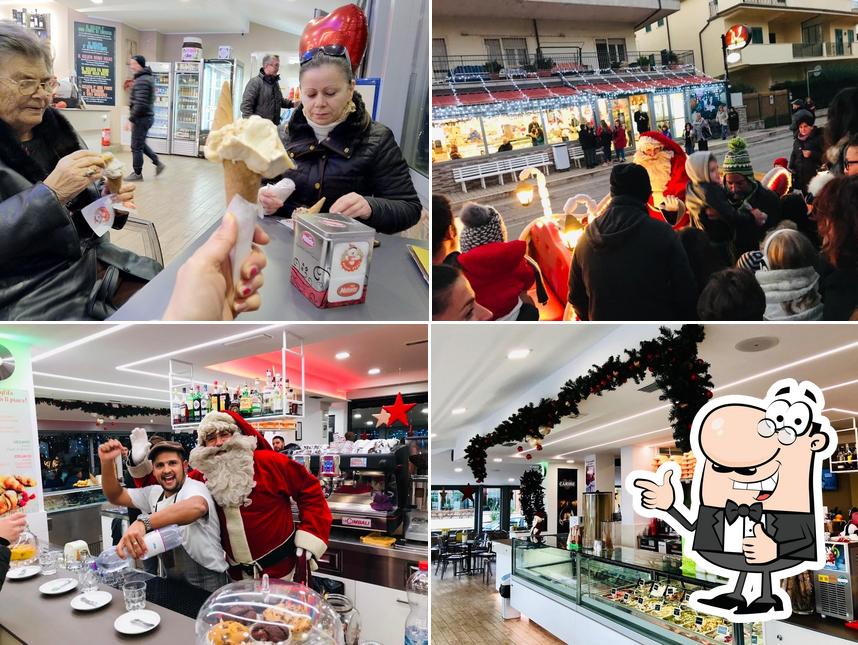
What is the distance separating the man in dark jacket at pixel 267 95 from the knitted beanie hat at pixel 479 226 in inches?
26.0

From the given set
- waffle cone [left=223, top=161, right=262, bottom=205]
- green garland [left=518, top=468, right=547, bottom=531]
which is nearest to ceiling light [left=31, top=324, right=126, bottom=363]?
waffle cone [left=223, top=161, right=262, bottom=205]

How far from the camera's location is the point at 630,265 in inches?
73.6

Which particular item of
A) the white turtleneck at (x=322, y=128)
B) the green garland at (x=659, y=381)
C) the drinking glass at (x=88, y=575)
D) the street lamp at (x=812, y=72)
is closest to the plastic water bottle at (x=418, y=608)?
the green garland at (x=659, y=381)

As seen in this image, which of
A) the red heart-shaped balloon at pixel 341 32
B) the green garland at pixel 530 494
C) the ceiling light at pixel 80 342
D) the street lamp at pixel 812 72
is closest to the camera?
the red heart-shaped balloon at pixel 341 32

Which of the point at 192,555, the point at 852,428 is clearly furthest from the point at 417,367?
the point at 852,428

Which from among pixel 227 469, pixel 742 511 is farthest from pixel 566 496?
pixel 227 469

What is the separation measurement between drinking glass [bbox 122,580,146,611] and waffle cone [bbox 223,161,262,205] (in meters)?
1.23

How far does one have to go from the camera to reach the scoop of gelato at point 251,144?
110 cm

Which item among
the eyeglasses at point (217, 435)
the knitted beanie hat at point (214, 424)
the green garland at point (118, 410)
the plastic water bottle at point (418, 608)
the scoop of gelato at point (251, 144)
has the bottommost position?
the plastic water bottle at point (418, 608)

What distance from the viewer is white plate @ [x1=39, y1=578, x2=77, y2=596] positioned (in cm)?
189

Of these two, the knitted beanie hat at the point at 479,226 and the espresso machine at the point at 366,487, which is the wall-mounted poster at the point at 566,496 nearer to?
the espresso machine at the point at 366,487

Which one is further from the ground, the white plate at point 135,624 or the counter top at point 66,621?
the white plate at point 135,624

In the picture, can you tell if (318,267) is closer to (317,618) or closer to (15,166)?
(15,166)

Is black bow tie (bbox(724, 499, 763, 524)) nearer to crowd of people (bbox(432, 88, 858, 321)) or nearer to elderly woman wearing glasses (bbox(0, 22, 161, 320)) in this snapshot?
crowd of people (bbox(432, 88, 858, 321))
